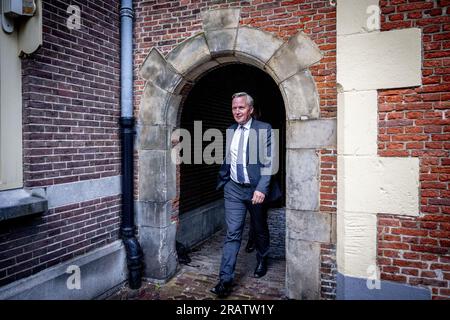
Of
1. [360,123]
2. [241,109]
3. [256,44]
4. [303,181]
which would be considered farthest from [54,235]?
[360,123]

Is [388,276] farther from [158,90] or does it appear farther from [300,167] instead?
[158,90]

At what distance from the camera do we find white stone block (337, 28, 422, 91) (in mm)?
2934

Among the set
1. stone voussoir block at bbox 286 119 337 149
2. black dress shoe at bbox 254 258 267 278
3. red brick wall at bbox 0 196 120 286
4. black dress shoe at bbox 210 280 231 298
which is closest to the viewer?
red brick wall at bbox 0 196 120 286

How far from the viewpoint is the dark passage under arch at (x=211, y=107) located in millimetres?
5316

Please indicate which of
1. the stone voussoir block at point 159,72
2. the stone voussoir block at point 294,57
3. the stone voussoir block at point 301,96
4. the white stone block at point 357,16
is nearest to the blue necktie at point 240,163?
the stone voussoir block at point 301,96

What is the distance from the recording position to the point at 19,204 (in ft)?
9.30

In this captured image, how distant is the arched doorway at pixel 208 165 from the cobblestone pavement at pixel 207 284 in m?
0.57

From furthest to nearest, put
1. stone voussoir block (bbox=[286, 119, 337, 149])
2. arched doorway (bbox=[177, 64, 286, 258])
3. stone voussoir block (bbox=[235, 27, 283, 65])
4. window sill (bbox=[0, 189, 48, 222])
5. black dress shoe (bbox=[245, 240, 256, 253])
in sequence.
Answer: black dress shoe (bbox=[245, 240, 256, 253]) < arched doorway (bbox=[177, 64, 286, 258]) < stone voussoir block (bbox=[235, 27, 283, 65]) < stone voussoir block (bbox=[286, 119, 337, 149]) < window sill (bbox=[0, 189, 48, 222])

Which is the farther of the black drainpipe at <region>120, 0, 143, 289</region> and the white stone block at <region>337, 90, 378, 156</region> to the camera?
the black drainpipe at <region>120, 0, 143, 289</region>

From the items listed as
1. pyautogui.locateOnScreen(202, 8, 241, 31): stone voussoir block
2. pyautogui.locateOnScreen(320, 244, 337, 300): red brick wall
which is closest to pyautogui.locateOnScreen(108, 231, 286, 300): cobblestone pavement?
pyautogui.locateOnScreen(320, 244, 337, 300): red brick wall

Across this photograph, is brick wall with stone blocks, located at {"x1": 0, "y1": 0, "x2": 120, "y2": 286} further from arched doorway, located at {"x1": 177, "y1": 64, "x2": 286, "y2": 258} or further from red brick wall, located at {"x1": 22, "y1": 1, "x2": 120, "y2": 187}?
arched doorway, located at {"x1": 177, "y1": 64, "x2": 286, "y2": 258}

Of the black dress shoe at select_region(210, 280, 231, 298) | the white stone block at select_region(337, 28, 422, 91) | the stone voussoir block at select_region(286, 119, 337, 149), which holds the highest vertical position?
the white stone block at select_region(337, 28, 422, 91)

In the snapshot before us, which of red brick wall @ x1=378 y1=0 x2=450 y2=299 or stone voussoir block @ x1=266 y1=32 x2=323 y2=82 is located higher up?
stone voussoir block @ x1=266 y1=32 x2=323 y2=82
